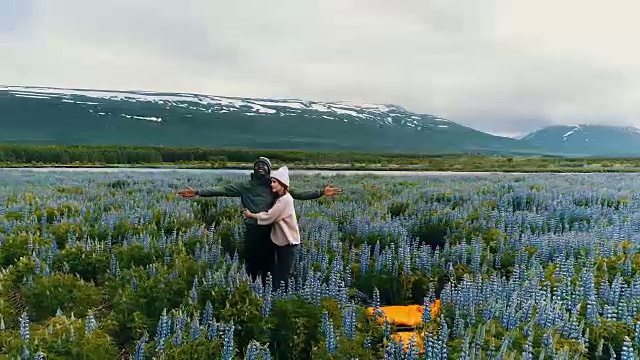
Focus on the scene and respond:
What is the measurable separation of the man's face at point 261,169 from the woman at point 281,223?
0.98 feet

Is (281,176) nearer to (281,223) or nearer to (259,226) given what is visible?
(281,223)

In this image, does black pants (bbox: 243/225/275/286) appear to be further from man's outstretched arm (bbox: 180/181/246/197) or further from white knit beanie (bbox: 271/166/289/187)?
white knit beanie (bbox: 271/166/289/187)

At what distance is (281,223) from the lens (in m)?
6.96

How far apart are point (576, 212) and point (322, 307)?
8.09m

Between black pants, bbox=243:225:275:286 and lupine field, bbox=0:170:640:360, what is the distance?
1.30ft

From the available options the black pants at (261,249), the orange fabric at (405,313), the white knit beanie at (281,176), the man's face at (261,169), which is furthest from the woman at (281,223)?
the orange fabric at (405,313)

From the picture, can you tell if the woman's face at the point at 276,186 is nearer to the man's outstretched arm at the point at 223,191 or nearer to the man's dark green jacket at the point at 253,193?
the man's dark green jacket at the point at 253,193

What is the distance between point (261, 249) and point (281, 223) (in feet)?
2.08

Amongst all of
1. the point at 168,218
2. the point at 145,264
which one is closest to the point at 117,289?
the point at 145,264

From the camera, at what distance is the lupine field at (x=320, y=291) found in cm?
445

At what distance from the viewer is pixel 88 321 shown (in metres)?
4.63

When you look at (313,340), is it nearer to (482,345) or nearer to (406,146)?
(482,345)

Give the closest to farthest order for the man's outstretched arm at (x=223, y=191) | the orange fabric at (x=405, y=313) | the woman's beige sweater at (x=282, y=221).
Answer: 1. the orange fabric at (x=405, y=313)
2. the woman's beige sweater at (x=282, y=221)
3. the man's outstretched arm at (x=223, y=191)

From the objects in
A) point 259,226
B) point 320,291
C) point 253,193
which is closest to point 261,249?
point 259,226
